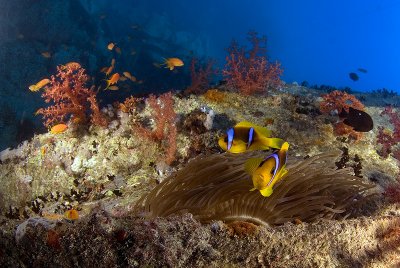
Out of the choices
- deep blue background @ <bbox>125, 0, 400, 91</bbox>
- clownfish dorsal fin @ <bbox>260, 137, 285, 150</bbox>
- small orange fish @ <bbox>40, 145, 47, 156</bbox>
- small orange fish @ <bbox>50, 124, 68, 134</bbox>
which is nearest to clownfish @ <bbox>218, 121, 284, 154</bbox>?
clownfish dorsal fin @ <bbox>260, 137, 285, 150</bbox>

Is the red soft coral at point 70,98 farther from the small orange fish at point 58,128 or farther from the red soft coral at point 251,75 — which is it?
the red soft coral at point 251,75

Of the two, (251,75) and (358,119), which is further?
(251,75)

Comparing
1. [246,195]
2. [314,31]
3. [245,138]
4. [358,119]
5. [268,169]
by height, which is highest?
[314,31]

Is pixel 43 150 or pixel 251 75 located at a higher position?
pixel 251 75

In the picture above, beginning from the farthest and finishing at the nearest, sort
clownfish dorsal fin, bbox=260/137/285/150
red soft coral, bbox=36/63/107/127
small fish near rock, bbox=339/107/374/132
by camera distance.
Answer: red soft coral, bbox=36/63/107/127, small fish near rock, bbox=339/107/374/132, clownfish dorsal fin, bbox=260/137/285/150

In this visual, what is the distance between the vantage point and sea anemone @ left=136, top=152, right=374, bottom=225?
2.42m

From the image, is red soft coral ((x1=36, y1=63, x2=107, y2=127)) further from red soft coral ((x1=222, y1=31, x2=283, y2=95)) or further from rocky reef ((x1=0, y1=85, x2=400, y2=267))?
red soft coral ((x1=222, y1=31, x2=283, y2=95))

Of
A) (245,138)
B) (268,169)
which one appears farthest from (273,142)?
(268,169)

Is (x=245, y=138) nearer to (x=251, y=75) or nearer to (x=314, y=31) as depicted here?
(x=251, y=75)

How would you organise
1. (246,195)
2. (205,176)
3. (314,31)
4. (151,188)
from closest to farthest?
(246,195), (205,176), (151,188), (314,31)

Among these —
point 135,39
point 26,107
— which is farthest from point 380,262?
point 135,39

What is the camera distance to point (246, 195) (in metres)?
2.45

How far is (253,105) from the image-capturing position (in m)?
6.53

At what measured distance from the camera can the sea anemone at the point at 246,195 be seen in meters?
2.42
